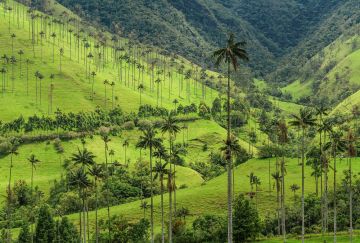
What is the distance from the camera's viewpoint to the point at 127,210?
185 m

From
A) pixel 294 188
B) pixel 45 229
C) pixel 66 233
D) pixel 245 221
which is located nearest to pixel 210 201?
pixel 294 188

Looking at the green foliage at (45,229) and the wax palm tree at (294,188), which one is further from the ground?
the wax palm tree at (294,188)

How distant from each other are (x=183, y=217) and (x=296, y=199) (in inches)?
1454

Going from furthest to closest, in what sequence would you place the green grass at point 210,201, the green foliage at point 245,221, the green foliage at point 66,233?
the green grass at point 210,201
the green foliage at point 66,233
the green foliage at point 245,221

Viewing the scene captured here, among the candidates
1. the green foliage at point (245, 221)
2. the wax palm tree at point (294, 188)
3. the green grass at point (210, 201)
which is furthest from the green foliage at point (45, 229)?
the wax palm tree at point (294, 188)

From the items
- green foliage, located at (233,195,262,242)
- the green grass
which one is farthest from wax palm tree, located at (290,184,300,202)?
green foliage, located at (233,195,262,242)

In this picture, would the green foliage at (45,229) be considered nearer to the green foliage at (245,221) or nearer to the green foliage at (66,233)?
the green foliage at (66,233)

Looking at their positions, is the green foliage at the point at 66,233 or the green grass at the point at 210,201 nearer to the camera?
the green foliage at the point at 66,233

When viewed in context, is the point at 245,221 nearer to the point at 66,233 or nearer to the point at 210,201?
the point at 66,233

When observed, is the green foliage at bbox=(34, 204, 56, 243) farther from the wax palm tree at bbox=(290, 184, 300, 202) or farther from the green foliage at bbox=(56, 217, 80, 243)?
the wax palm tree at bbox=(290, 184, 300, 202)

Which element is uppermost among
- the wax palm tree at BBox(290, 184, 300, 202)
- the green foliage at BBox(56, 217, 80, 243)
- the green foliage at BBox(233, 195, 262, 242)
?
the wax palm tree at BBox(290, 184, 300, 202)

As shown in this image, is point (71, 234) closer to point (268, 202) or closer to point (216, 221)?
point (216, 221)

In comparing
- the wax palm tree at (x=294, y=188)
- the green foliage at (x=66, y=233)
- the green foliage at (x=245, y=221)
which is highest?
the wax palm tree at (x=294, y=188)

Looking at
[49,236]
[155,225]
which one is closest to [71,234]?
[49,236]
